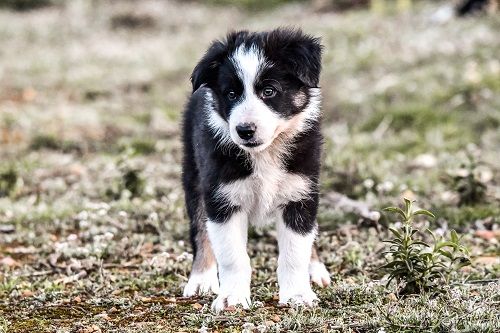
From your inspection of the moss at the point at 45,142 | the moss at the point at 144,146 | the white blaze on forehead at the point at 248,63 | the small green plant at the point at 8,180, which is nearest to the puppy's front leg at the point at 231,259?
the white blaze on forehead at the point at 248,63

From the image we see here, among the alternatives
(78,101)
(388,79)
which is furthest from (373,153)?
(78,101)

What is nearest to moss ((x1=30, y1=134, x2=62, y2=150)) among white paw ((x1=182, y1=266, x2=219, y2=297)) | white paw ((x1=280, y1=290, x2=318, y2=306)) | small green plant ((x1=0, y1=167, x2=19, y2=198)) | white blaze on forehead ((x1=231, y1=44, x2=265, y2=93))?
small green plant ((x1=0, y1=167, x2=19, y2=198))

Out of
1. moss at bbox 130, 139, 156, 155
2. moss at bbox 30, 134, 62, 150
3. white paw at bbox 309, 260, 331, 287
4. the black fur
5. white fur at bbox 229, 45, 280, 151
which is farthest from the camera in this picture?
moss at bbox 30, 134, 62, 150

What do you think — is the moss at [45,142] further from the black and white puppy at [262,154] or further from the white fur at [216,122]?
the black and white puppy at [262,154]

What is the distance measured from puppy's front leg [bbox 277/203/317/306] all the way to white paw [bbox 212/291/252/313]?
0.24 meters

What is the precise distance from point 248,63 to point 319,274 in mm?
1606

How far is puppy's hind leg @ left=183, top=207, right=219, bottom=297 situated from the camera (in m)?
5.37

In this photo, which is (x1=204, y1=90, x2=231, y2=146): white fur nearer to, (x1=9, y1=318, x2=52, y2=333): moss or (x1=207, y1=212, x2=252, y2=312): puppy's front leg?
(x1=207, y1=212, x2=252, y2=312): puppy's front leg

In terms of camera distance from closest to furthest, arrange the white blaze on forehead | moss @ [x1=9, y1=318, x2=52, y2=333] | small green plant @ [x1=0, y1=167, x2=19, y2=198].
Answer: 1. moss @ [x1=9, y1=318, x2=52, y2=333]
2. the white blaze on forehead
3. small green plant @ [x1=0, y1=167, x2=19, y2=198]

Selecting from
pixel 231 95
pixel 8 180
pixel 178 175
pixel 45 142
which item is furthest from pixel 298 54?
pixel 45 142

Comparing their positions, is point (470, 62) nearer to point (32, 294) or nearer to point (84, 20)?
point (32, 294)

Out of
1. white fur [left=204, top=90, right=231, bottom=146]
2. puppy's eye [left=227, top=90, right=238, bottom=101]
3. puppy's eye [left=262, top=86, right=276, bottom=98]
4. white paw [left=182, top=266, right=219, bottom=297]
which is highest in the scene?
puppy's eye [left=262, top=86, right=276, bottom=98]

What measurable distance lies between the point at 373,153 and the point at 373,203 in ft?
8.37

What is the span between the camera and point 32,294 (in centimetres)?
544
